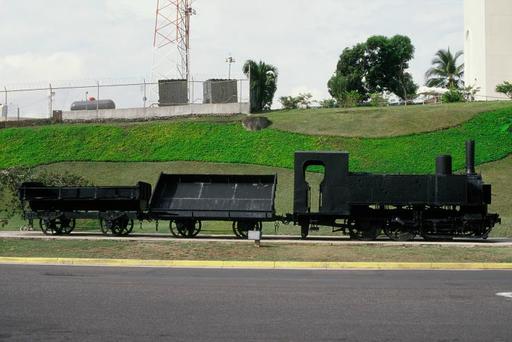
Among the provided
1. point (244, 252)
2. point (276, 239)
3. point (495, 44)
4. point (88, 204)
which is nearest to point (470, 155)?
point (276, 239)

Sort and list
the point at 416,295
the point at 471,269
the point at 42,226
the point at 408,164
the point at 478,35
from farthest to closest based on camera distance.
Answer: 1. the point at 478,35
2. the point at 408,164
3. the point at 42,226
4. the point at 471,269
5. the point at 416,295

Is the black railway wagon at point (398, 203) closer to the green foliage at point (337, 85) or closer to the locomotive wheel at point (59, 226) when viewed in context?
the locomotive wheel at point (59, 226)

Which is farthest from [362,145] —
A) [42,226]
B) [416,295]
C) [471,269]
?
[416,295]

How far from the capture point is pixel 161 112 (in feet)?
142

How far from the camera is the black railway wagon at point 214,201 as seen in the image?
840 inches

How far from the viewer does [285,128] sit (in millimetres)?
39219

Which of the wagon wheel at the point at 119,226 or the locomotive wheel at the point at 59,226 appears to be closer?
the wagon wheel at the point at 119,226

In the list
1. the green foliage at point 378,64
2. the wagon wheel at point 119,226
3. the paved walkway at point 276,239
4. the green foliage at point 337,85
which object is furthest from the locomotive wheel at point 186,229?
the green foliage at point 378,64

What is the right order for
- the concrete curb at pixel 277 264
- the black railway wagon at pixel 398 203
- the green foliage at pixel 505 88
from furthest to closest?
the green foliage at pixel 505 88 → the black railway wagon at pixel 398 203 → the concrete curb at pixel 277 264

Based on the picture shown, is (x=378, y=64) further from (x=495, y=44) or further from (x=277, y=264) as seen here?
(x=277, y=264)

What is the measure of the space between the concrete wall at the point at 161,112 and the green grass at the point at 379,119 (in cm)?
272

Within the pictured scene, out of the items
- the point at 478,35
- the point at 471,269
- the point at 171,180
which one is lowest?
the point at 471,269

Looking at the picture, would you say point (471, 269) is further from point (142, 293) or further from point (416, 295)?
point (142, 293)

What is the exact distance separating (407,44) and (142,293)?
7807 cm
